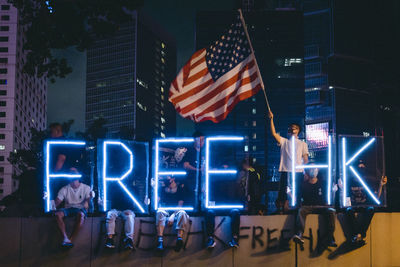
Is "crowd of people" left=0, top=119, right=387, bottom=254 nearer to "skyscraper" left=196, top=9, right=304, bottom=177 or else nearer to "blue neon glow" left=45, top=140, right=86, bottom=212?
"blue neon glow" left=45, top=140, right=86, bottom=212

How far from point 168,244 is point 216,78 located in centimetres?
384

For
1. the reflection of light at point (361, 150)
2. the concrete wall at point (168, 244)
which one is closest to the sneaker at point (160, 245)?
the concrete wall at point (168, 244)

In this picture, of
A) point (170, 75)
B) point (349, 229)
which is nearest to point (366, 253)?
point (349, 229)

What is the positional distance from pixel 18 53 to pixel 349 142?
148 meters

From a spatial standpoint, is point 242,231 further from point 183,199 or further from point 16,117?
point 16,117

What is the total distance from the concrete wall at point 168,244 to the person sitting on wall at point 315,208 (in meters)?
0.21

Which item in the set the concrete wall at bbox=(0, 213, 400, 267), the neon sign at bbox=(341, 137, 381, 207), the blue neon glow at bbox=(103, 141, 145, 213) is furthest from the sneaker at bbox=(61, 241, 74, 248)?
the neon sign at bbox=(341, 137, 381, 207)

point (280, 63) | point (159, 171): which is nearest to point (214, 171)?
point (159, 171)

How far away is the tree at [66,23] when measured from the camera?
33.6 feet

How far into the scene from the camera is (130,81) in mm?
152000

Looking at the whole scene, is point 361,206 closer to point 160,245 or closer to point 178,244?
point 178,244

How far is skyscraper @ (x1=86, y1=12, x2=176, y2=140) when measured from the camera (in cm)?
14875

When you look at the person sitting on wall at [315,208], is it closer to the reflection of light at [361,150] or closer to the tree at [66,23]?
the reflection of light at [361,150]

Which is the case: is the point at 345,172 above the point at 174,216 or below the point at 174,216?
above
